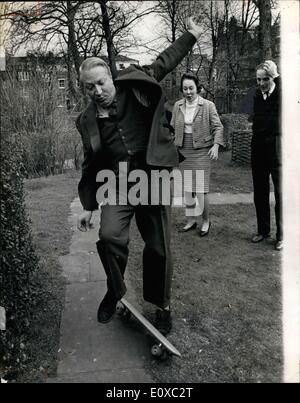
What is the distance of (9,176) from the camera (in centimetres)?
→ 289

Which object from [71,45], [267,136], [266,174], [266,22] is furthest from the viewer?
[71,45]

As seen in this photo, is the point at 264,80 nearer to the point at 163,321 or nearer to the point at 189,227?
the point at 189,227

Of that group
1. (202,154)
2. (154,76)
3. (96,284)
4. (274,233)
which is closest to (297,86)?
(202,154)

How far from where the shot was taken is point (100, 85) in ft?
10.0

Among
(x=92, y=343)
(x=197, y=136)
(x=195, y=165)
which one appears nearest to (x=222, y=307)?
(x=92, y=343)

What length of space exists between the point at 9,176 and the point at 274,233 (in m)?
3.83

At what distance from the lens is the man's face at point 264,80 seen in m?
4.79

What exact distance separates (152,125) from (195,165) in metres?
2.64

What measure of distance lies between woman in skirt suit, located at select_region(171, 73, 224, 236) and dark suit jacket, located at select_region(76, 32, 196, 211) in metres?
2.03

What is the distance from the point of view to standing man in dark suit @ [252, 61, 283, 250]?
484 cm

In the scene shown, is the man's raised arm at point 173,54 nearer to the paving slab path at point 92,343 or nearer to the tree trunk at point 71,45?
the paving slab path at point 92,343

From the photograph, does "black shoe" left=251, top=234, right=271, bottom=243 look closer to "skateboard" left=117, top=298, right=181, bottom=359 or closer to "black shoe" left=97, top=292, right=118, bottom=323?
"skateboard" left=117, top=298, right=181, bottom=359

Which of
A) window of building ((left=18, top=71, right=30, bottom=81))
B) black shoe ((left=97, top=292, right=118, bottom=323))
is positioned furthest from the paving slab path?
window of building ((left=18, top=71, right=30, bottom=81))

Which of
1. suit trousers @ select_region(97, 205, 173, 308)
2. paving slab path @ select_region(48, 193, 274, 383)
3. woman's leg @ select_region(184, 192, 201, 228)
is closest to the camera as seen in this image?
paving slab path @ select_region(48, 193, 274, 383)
